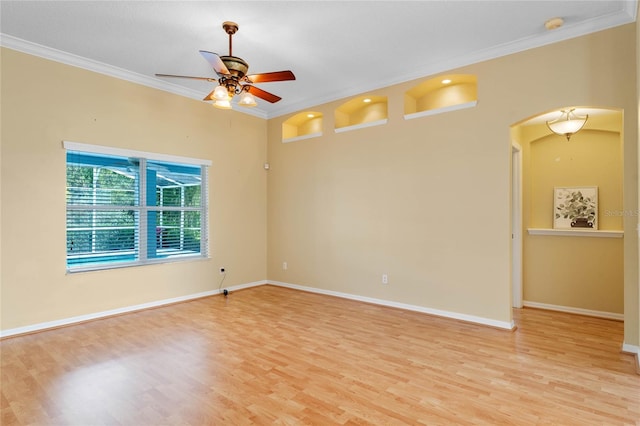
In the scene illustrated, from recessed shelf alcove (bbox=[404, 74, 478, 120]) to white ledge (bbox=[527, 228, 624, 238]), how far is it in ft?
6.73

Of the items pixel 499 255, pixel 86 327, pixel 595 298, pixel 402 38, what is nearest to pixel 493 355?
pixel 499 255

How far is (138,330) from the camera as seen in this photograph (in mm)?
3816

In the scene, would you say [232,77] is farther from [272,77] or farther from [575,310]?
[575,310]

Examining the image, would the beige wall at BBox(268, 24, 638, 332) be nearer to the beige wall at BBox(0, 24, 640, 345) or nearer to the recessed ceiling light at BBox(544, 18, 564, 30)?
the beige wall at BBox(0, 24, 640, 345)

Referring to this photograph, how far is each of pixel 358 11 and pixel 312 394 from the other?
10.7 ft

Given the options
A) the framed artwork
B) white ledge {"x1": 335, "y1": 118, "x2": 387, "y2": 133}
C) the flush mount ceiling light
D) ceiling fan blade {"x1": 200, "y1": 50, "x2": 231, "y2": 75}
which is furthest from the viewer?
white ledge {"x1": 335, "y1": 118, "x2": 387, "y2": 133}

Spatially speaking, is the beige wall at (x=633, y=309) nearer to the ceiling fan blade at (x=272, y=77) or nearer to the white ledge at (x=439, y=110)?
the white ledge at (x=439, y=110)

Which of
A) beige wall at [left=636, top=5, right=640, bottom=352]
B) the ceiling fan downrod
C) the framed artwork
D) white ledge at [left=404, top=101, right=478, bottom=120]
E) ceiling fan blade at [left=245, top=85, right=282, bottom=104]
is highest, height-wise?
the ceiling fan downrod

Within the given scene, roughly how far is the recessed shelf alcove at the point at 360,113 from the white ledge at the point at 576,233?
2685 mm

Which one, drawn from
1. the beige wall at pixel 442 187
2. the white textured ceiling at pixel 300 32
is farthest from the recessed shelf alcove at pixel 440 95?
the white textured ceiling at pixel 300 32

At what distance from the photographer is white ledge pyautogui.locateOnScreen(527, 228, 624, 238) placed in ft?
14.0

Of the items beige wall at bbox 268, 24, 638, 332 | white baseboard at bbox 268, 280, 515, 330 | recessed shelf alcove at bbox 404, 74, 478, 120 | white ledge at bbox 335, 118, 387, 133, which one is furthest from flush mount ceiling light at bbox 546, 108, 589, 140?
white baseboard at bbox 268, 280, 515, 330

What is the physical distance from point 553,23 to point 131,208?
526 cm

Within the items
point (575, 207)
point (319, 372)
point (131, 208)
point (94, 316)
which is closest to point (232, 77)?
point (131, 208)
